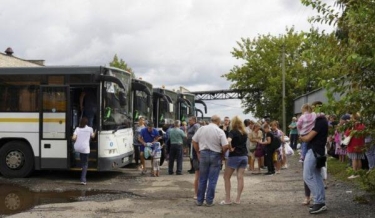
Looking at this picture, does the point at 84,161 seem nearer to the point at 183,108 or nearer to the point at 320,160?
the point at 320,160

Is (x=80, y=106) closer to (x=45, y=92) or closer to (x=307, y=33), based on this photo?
(x=45, y=92)

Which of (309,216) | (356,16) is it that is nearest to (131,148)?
(309,216)

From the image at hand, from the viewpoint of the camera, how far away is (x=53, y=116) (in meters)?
13.2

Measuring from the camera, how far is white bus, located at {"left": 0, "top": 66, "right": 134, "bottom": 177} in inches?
517

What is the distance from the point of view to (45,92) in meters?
13.3

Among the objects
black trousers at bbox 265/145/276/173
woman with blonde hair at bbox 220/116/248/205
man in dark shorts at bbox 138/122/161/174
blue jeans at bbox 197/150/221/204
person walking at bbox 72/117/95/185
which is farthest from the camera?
black trousers at bbox 265/145/276/173

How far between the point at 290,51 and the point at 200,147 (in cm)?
3854

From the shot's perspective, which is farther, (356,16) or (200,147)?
(200,147)

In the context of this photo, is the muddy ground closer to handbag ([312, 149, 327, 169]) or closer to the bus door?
the bus door

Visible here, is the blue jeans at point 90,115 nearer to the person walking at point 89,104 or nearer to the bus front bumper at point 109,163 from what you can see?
the person walking at point 89,104

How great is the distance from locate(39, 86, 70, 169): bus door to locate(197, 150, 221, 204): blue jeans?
5035 millimetres

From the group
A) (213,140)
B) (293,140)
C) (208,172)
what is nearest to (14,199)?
(208,172)

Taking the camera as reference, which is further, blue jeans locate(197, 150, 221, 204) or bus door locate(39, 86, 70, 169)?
bus door locate(39, 86, 70, 169)

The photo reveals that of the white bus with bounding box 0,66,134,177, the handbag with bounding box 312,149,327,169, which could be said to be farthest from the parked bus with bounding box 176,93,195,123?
the handbag with bounding box 312,149,327,169
